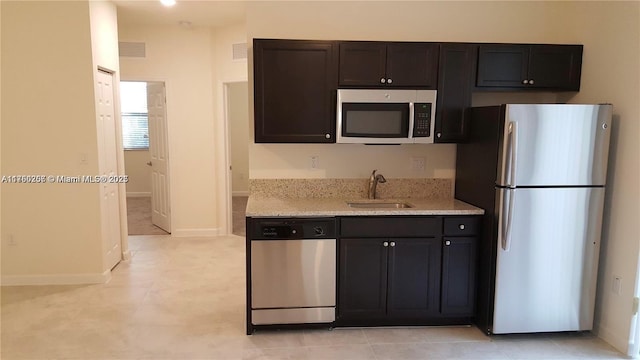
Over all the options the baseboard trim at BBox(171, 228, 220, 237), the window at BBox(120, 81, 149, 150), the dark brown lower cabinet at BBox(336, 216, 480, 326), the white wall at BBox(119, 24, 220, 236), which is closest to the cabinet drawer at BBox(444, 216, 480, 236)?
the dark brown lower cabinet at BBox(336, 216, 480, 326)

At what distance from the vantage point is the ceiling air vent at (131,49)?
557 cm

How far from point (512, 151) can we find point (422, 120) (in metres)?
0.69

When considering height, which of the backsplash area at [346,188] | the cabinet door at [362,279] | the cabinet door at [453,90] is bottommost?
the cabinet door at [362,279]

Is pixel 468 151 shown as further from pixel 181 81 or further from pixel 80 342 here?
pixel 181 81

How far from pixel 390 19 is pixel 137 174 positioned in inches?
→ 270

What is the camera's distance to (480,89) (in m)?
3.42

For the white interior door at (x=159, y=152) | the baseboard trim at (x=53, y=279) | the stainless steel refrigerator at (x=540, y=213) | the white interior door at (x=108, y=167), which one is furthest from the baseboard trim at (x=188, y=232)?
the stainless steel refrigerator at (x=540, y=213)

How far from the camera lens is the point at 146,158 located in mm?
8906

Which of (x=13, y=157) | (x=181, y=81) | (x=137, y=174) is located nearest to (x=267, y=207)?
(x=13, y=157)

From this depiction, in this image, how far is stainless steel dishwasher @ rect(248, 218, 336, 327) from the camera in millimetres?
3113

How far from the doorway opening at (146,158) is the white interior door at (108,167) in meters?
1.22

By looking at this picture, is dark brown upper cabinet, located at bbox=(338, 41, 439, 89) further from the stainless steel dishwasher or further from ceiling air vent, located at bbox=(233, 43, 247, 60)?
ceiling air vent, located at bbox=(233, 43, 247, 60)

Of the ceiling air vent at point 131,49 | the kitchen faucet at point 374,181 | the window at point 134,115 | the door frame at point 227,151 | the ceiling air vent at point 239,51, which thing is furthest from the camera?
the window at point 134,115

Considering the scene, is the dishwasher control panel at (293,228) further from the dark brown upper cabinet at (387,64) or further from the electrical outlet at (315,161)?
the dark brown upper cabinet at (387,64)
